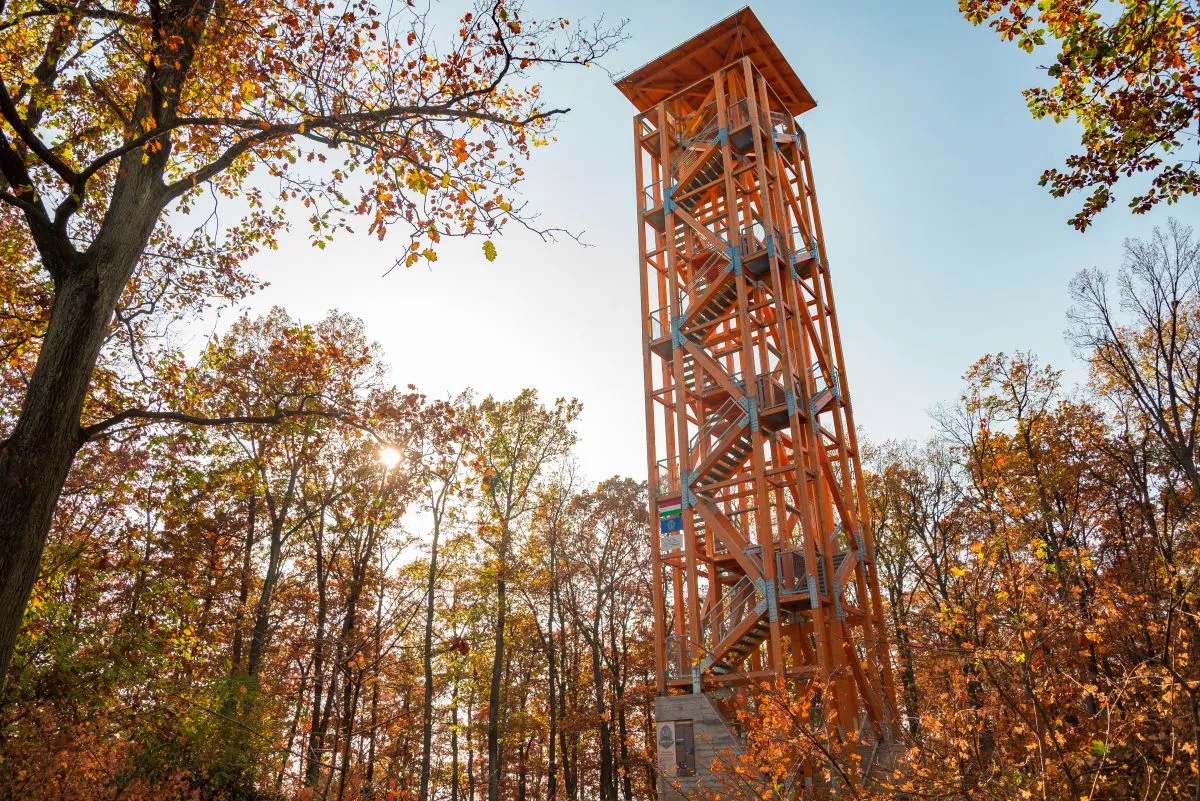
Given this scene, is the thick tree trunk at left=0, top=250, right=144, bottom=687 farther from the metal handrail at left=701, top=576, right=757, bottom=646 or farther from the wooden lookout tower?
the metal handrail at left=701, top=576, right=757, bottom=646

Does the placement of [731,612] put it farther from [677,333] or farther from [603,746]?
[603,746]

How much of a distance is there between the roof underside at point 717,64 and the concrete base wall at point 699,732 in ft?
55.9

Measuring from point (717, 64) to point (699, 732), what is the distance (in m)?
18.2

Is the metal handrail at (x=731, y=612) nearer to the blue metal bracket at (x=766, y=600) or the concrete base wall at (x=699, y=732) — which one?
the blue metal bracket at (x=766, y=600)

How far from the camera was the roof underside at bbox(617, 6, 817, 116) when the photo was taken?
21172mm

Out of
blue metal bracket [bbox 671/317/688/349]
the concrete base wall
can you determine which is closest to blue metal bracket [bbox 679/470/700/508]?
blue metal bracket [bbox 671/317/688/349]

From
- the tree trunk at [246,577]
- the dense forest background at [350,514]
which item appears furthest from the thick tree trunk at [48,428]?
the tree trunk at [246,577]

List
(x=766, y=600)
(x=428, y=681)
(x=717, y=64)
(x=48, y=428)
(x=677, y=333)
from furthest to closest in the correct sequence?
(x=717, y=64) → (x=428, y=681) → (x=677, y=333) → (x=766, y=600) → (x=48, y=428)

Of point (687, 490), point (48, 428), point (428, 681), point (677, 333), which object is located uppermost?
point (677, 333)

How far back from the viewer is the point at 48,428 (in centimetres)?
523

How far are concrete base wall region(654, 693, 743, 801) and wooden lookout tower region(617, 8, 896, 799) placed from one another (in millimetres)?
35

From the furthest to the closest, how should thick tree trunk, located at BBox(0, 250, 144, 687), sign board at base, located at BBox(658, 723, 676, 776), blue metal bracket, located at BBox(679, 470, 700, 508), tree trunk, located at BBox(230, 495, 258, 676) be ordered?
1. tree trunk, located at BBox(230, 495, 258, 676)
2. blue metal bracket, located at BBox(679, 470, 700, 508)
3. sign board at base, located at BBox(658, 723, 676, 776)
4. thick tree trunk, located at BBox(0, 250, 144, 687)

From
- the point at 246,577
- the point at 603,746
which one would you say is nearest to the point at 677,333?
the point at 246,577

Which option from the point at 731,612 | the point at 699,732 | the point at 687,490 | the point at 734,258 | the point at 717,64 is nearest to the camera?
the point at 699,732
